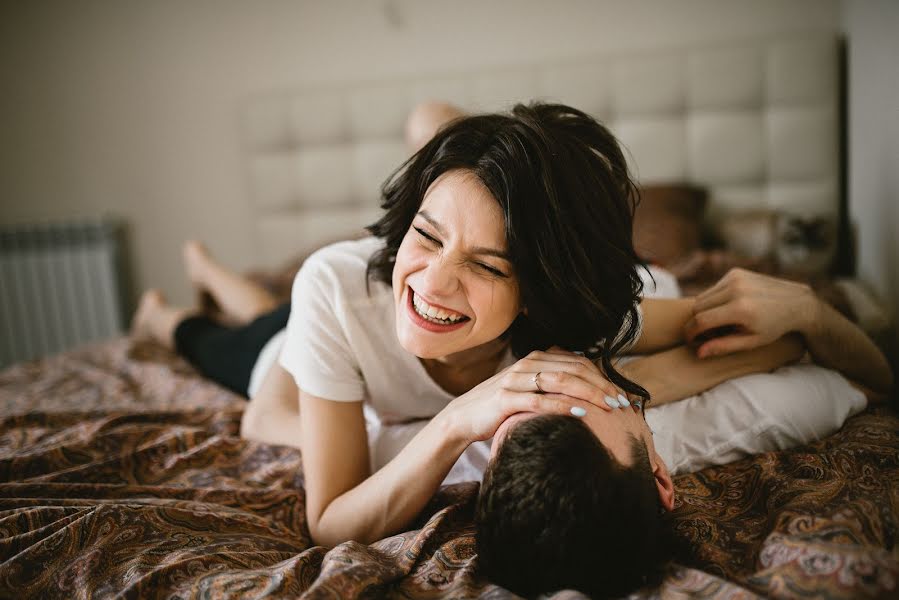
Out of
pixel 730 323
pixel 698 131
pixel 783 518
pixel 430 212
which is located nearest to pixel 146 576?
pixel 430 212

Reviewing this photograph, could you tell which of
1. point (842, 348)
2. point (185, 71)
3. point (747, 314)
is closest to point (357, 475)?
point (747, 314)

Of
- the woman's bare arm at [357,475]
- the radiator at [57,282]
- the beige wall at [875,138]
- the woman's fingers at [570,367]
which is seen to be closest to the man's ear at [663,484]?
the woman's fingers at [570,367]

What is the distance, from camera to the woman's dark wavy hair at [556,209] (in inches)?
33.9

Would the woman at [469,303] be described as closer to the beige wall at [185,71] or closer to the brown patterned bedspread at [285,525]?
the brown patterned bedspread at [285,525]

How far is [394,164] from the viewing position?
2896 millimetres

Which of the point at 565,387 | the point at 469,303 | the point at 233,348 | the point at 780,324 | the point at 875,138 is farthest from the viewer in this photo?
the point at 875,138

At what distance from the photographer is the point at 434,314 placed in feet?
2.92

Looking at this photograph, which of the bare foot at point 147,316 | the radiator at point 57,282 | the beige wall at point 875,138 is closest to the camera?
the beige wall at point 875,138

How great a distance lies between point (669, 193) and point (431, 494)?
1.89m

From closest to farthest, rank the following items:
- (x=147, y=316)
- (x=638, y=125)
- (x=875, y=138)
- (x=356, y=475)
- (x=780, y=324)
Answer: (x=356, y=475) < (x=780, y=324) < (x=875, y=138) < (x=147, y=316) < (x=638, y=125)

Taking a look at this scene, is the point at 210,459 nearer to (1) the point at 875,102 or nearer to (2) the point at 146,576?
(2) the point at 146,576

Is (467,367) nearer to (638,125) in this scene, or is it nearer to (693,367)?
(693,367)

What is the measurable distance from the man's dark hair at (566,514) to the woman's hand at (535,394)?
0.13ft

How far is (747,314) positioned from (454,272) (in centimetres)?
59
